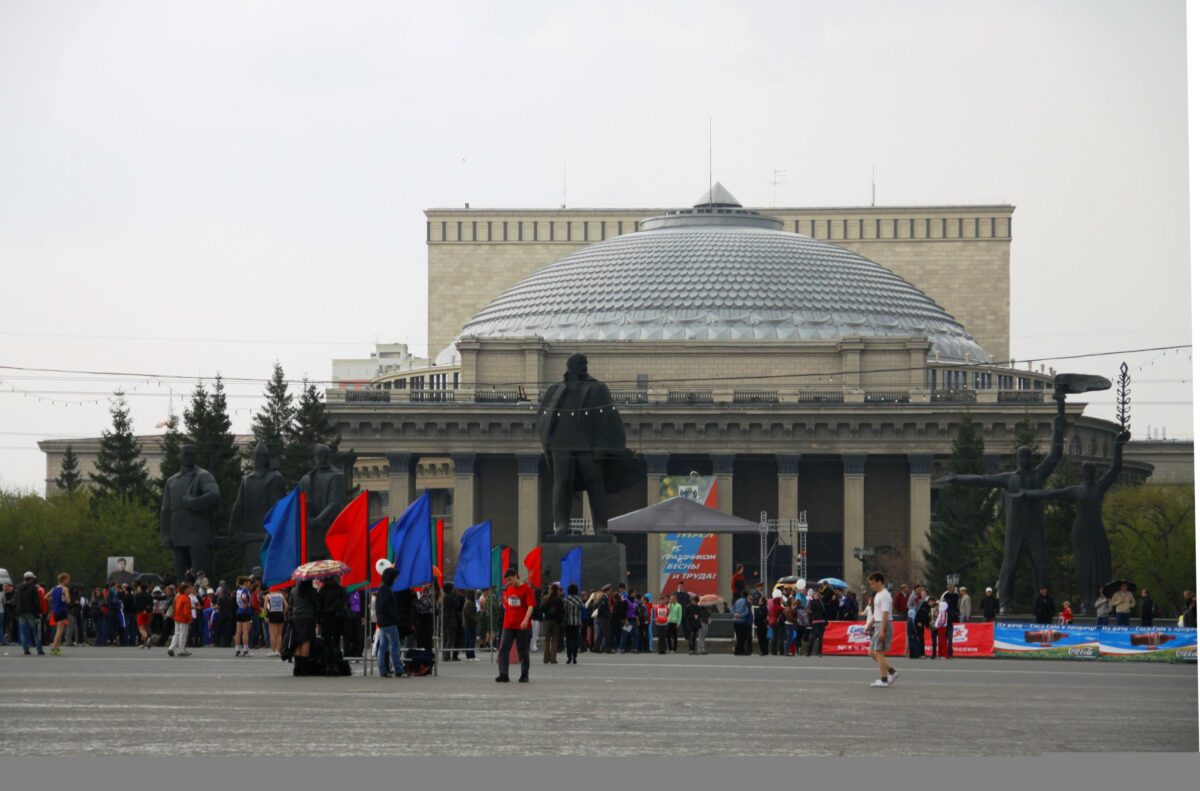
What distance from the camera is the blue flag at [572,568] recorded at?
34094 millimetres

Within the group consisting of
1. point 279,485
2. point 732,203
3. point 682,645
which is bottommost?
point 682,645

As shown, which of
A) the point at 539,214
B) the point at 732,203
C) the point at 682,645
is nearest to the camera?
the point at 682,645

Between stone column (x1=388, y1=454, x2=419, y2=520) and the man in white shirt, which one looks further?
stone column (x1=388, y1=454, x2=419, y2=520)

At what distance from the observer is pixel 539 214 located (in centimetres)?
13125

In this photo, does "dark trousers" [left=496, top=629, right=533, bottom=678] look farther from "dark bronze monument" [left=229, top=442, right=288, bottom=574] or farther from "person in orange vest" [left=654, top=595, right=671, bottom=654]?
"person in orange vest" [left=654, top=595, right=671, bottom=654]

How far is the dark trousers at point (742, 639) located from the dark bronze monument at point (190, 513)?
8252 mm

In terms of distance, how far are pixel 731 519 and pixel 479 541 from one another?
1107cm

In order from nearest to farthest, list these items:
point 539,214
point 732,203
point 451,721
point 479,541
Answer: point 451,721, point 479,541, point 732,203, point 539,214

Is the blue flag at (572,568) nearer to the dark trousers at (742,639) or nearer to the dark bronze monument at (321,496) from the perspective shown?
the dark trousers at (742,639)

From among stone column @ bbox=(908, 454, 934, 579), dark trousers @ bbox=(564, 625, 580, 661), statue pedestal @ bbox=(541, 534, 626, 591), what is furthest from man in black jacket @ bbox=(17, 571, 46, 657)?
stone column @ bbox=(908, 454, 934, 579)

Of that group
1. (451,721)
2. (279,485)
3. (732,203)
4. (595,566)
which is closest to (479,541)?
(595,566)

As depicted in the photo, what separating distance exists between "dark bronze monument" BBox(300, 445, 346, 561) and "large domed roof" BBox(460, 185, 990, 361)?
220 feet

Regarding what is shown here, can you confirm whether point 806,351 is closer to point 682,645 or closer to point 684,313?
point 684,313

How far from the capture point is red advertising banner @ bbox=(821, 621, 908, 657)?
37031mm
